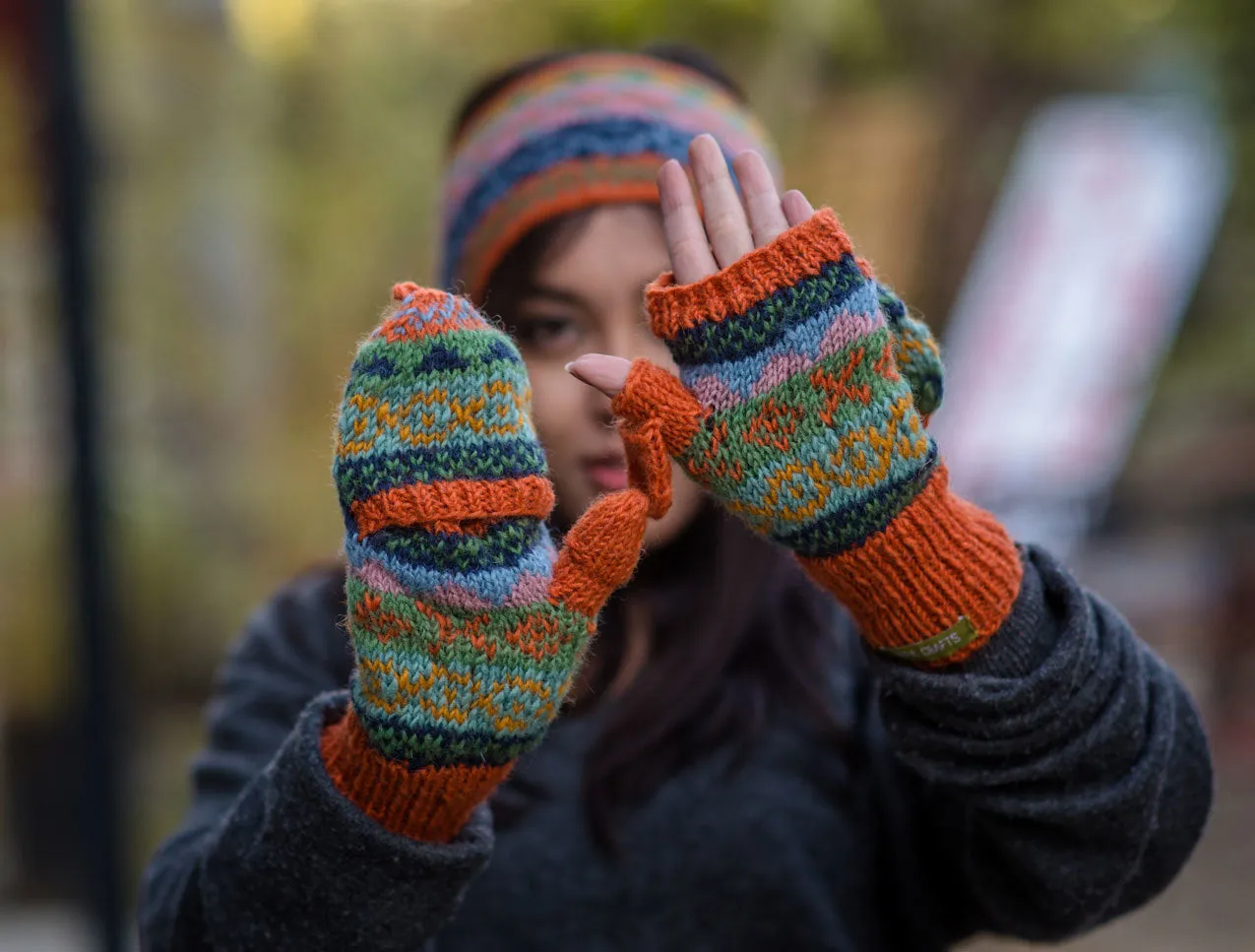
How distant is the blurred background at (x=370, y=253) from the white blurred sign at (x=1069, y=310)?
1 cm

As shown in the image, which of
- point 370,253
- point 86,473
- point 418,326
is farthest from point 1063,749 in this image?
point 370,253

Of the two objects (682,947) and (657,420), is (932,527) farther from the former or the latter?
(682,947)

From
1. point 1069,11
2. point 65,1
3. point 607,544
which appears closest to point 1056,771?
point 607,544

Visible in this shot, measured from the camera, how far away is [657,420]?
0.86 metres

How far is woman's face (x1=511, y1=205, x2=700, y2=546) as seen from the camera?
115cm

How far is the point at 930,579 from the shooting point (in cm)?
88

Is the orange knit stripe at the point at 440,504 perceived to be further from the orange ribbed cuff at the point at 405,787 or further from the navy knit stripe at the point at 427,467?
the orange ribbed cuff at the point at 405,787

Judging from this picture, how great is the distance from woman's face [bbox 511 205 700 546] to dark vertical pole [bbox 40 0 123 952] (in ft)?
3.68

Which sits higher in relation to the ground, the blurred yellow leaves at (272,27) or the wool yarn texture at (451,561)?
the blurred yellow leaves at (272,27)

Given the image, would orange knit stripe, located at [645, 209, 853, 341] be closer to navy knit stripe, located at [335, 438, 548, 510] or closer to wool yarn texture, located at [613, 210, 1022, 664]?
wool yarn texture, located at [613, 210, 1022, 664]

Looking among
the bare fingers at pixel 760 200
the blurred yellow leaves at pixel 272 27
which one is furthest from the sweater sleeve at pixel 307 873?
the blurred yellow leaves at pixel 272 27

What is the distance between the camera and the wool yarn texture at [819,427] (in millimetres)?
853

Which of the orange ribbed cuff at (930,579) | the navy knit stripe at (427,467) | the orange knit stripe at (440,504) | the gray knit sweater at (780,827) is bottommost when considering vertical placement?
the gray knit sweater at (780,827)

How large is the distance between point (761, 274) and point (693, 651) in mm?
504
